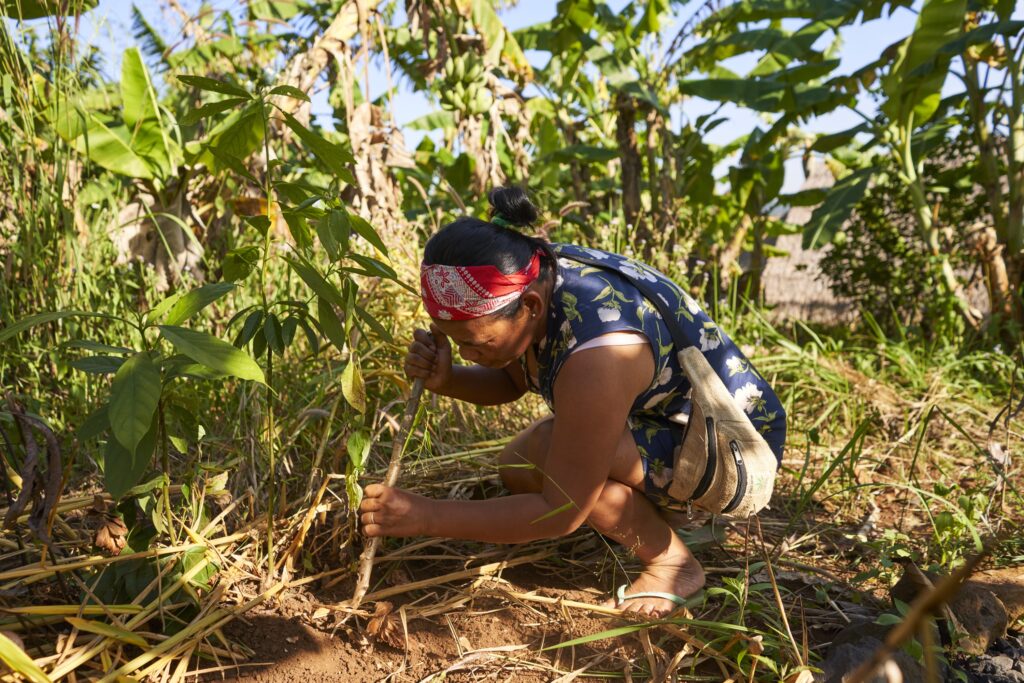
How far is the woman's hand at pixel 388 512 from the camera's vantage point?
158 cm

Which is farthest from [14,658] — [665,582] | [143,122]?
[143,122]

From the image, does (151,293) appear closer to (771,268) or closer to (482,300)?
(482,300)

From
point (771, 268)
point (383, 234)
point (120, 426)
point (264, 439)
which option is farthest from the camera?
point (771, 268)

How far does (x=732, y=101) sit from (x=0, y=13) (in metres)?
3.73

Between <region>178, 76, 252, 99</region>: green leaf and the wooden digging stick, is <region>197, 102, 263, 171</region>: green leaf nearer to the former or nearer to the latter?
<region>178, 76, 252, 99</region>: green leaf

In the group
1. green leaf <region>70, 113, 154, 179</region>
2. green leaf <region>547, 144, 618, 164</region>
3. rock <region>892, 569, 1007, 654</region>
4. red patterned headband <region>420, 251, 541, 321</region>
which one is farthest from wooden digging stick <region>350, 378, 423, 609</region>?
green leaf <region>547, 144, 618, 164</region>

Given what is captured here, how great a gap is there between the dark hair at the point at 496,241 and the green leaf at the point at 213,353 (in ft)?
1.45

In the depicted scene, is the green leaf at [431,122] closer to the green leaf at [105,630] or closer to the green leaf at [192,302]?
the green leaf at [192,302]

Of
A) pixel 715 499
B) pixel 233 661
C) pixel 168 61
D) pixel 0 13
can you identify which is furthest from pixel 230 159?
pixel 168 61

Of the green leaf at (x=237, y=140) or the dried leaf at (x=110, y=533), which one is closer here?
the green leaf at (x=237, y=140)

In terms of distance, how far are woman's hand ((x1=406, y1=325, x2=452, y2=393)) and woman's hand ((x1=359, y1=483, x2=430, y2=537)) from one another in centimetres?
31

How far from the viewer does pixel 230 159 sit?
1453mm

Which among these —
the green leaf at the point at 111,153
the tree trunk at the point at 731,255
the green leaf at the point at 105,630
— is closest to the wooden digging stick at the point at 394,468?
the green leaf at the point at 105,630

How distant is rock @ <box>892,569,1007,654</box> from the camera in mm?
1583
